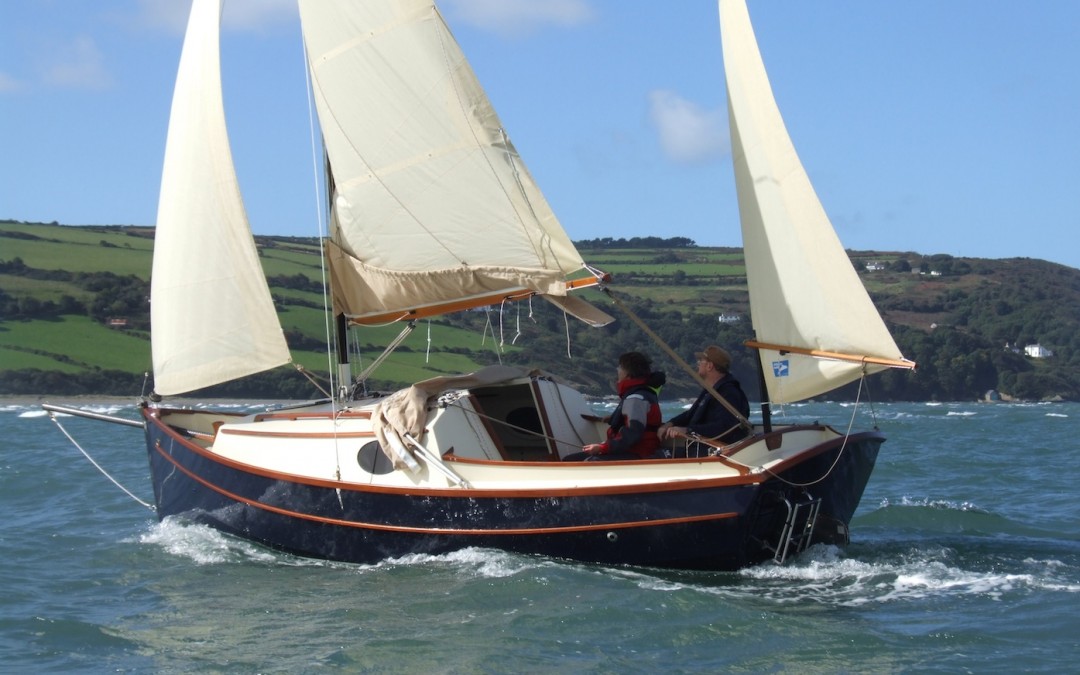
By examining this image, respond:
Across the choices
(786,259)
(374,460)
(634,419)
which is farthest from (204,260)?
(786,259)

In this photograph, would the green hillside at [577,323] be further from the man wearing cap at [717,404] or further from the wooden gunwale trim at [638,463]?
the wooden gunwale trim at [638,463]

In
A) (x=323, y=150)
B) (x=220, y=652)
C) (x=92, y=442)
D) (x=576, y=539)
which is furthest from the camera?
(x=92, y=442)

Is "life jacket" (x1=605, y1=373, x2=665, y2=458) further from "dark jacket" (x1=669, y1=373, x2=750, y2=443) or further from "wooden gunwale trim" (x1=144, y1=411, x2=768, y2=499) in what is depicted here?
"wooden gunwale trim" (x1=144, y1=411, x2=768, y2=499)

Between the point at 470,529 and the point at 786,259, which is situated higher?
the point at 786,259

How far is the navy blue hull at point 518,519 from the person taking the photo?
35.8 ft

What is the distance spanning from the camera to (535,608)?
10.3 m

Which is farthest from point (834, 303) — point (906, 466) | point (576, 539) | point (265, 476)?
point (906, 466)

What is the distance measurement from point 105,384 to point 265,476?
5939 cm

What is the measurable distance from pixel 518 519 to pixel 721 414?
2.07 meters

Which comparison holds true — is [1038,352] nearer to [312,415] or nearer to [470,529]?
[312,415]

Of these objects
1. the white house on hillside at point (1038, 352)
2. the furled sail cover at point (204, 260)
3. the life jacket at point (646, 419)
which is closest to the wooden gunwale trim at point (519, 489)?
the life jacket at point (646, 419)

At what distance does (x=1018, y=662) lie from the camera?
8945 millimetres

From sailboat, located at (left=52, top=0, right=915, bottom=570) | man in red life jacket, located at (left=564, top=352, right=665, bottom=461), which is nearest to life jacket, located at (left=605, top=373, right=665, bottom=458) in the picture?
man in red life jacket, located at (left=564, top=352, right=665, bottom=461)

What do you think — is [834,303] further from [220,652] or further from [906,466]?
[906,466]
